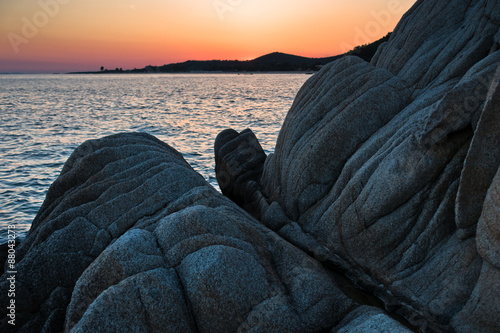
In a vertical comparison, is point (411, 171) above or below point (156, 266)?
above

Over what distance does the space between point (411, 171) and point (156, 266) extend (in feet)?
16.3

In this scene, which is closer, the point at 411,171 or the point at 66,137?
the point at 411,171

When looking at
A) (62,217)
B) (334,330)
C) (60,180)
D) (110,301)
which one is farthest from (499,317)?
(60,180)

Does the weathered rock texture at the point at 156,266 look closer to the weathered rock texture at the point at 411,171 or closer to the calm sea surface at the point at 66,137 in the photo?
the weathered rock texture at the point at 411,171

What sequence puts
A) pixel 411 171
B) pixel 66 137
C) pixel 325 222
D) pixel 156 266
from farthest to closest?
pixel 66 137 → pixel 325 222 → pixel 411 171 → pixel 156 266

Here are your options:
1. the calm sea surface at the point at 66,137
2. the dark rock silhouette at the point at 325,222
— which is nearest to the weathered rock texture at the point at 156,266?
the dark rock silhouette at the point at 325,222

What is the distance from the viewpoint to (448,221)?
7.10 m

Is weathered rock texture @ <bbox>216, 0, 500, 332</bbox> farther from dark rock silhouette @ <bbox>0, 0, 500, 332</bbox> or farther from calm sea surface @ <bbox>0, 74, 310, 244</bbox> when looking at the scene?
calm sea surface @ <bbox>0, 74, 310, 244</bbox>

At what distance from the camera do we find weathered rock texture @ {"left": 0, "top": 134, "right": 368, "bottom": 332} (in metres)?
5.46

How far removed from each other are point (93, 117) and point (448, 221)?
41599 mm

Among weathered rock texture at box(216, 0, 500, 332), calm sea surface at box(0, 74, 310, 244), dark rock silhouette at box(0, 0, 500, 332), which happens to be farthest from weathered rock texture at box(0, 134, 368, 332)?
calm sea surface at box(0, 74, 310, 244)

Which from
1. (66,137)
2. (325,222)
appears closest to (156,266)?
(325,222)

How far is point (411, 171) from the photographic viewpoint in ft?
24.7

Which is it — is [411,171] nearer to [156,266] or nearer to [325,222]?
[325,222]
